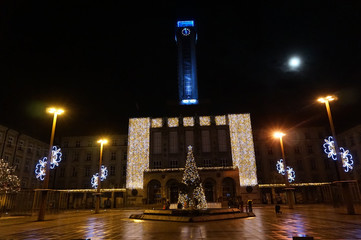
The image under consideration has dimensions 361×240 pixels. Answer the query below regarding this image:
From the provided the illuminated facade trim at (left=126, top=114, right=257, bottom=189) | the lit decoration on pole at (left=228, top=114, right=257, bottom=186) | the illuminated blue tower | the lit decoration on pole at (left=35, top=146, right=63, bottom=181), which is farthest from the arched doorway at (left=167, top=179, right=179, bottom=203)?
the illuminated blue tower

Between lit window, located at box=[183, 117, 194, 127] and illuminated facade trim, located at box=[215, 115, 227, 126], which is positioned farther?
lit window, located at box=[183, 117, 194, 127]

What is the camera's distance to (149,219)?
61.8 feet

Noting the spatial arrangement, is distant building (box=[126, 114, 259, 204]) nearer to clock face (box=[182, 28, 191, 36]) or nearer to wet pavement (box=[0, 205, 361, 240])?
wet pavement (box=[0, 205, 361, 240])

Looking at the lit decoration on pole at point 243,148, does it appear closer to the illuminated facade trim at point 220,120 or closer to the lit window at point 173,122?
the illuminated facade trim at point 220,120

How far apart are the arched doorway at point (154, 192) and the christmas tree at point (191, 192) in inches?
1054

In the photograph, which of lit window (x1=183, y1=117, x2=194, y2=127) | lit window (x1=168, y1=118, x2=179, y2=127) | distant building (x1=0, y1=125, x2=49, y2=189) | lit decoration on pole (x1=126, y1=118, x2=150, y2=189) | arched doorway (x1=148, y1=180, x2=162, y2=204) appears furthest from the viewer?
lit window (x1=168, y1=118, x2=179, y2=127)

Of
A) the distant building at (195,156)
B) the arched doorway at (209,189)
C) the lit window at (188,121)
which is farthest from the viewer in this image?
the lit window at (188,121)

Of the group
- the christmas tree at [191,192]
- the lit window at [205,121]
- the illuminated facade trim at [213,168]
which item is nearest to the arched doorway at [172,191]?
the illuminated facade trim at [213,168]

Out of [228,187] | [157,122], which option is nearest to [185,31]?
[157,122]

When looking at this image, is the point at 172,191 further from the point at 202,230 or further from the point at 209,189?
the point at 202,230

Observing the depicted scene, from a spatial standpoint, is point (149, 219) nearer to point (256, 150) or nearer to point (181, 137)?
point (181, 137)

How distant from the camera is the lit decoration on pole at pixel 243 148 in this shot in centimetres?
4791

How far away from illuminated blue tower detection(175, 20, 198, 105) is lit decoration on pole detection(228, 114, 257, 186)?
18.4 m

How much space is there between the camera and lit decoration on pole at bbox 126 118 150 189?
161 ft
